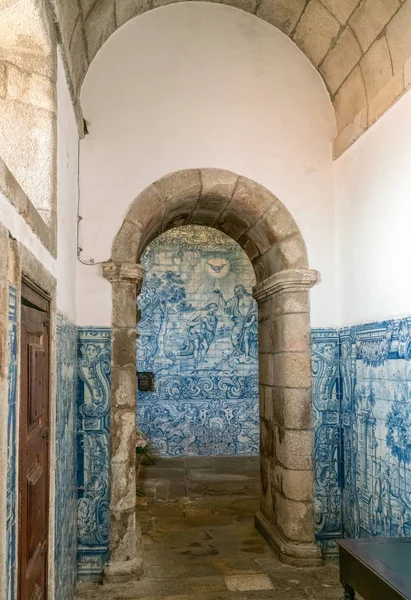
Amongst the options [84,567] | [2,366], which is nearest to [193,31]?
[2,366]

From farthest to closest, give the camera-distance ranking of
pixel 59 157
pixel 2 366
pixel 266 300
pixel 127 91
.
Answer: pixel 266 300 < pixel 127 91 < pixel 59 157 < pixel 2 366

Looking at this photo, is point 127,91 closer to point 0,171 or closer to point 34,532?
point 0,171

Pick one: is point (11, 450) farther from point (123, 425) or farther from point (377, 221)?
point (377, 221)

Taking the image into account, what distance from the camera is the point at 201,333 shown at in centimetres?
748

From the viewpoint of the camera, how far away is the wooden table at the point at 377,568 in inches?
73.7

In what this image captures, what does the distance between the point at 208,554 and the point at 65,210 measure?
95.9 inches

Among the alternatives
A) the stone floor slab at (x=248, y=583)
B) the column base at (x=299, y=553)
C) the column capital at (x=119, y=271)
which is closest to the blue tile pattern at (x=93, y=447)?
the column capital at (x=119, y=271)

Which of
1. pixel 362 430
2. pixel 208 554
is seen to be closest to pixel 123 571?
pixel 208 554

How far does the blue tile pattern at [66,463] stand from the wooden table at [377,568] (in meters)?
1.21

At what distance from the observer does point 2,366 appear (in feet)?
4.75

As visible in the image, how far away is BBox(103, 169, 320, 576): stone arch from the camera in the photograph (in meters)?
3.49

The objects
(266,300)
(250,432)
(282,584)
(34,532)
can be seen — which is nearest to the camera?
(34,532)

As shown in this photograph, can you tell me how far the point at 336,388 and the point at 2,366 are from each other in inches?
106

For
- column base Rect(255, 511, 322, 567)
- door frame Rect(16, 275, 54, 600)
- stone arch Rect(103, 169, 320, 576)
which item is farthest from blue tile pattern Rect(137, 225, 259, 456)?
door frame Rect(16, 275, 54, 600)
